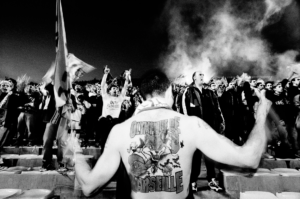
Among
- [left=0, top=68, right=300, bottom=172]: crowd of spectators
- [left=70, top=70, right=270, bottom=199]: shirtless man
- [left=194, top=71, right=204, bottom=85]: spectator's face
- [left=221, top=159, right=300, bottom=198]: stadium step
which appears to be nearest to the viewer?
[left=70, top=70, right=270, bottom=199]: shirtless man

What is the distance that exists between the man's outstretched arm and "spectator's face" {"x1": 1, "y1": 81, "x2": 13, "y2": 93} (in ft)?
15.9

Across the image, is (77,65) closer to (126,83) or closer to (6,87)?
(6,87)

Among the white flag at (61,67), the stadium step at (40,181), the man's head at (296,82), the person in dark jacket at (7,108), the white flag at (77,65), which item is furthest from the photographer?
the man's head at (296,82)

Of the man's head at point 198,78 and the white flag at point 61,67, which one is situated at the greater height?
the man's head at point 198,78

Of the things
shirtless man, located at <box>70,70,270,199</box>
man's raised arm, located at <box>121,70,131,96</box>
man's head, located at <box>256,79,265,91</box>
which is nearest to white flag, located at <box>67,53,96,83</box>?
shirtless man, located at <box>70,70,270,199</box>

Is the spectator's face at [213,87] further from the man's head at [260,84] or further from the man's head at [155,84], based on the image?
the man's head at [155,84]

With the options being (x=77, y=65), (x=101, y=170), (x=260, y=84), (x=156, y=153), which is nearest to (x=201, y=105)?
(x=77, y=65)

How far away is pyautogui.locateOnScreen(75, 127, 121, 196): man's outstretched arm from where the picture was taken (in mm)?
1450

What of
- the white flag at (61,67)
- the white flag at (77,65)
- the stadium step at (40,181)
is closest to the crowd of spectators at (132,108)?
the stadium step at (40,181)

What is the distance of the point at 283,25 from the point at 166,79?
18337 millimetres

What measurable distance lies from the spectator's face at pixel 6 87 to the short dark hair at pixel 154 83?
500 cm

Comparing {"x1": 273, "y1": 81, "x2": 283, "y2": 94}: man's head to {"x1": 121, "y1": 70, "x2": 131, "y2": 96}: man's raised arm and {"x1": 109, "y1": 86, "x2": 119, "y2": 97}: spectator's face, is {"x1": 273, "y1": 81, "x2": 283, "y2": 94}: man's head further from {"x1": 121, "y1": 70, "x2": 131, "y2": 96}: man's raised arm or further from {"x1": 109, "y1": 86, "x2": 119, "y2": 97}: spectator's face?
{"x1": 109, "y1": 86, "x2": 119, "y2": 97}: spectator's face

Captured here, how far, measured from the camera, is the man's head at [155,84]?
1.72 m

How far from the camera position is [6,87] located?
17.0ft
